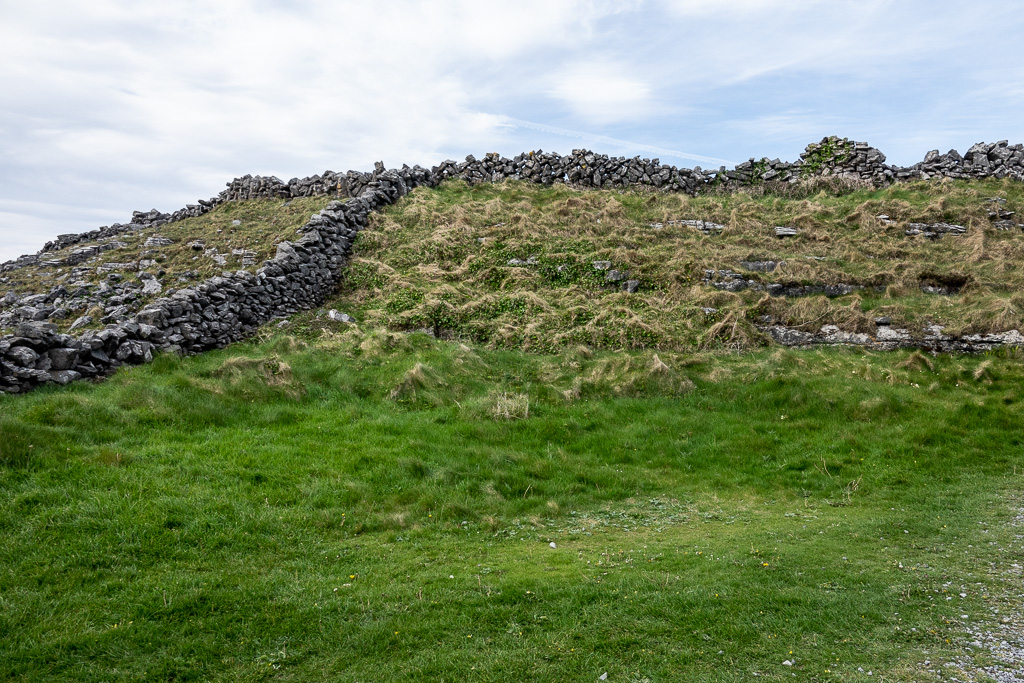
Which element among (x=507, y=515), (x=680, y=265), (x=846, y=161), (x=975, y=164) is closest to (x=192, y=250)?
(x=507, y=515)

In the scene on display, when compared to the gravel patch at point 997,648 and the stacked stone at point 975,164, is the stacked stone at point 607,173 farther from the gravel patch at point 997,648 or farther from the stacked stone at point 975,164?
the gravel patch at point 997,648

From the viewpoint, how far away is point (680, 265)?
23.8 metres

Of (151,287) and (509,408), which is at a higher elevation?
(151,287)

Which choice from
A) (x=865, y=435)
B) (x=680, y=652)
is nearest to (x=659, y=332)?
(x=865, y=435)

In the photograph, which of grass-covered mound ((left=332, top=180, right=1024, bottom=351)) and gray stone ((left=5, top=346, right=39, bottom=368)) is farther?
grass-covered mound ((left=332, top=180, right=1024, bottom=351))

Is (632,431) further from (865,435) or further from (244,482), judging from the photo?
(244,482)

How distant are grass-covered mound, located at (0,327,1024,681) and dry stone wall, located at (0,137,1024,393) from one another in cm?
129

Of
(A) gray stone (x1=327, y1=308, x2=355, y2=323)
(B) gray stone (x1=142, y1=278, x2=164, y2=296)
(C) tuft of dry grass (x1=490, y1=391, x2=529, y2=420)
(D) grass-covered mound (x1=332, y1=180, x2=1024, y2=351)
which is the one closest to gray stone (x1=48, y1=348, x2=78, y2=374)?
(B) gray stone (x1=142, y1=278, x2=164, y2=296)

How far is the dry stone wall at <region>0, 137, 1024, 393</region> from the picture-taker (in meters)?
15.4

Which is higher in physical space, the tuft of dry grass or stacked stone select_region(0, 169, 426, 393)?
stacked stone select_region(0, 169, 426, 393)

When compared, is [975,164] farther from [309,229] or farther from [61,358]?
[61,358]

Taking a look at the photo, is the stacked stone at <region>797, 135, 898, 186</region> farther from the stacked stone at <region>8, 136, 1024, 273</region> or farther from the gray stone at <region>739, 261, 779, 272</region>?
the gray stone at <region>739, 261, 779, 272</region>

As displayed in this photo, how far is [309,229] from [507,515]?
1958 cm

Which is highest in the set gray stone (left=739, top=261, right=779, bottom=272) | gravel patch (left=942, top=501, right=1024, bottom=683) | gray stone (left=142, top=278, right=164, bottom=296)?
gray stone (left=739, top=261, right=779, bottom=272)
